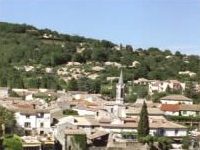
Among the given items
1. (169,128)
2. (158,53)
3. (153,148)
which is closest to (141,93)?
(169,128)

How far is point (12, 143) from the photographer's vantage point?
77.6 feet

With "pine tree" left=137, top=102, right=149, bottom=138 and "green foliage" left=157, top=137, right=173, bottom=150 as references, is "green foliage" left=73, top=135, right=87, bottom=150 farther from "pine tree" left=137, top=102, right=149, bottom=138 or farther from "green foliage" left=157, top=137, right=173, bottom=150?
"green foliage" left=157, top=137, right=173, bottom=150

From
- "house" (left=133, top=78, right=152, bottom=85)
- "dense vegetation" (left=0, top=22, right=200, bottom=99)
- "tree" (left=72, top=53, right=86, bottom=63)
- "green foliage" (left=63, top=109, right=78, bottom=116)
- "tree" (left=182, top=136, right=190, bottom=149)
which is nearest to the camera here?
"tree" (left=182, top=136, right=190, bottom=149)

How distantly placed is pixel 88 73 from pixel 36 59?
25.5ft

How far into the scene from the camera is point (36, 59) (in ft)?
257

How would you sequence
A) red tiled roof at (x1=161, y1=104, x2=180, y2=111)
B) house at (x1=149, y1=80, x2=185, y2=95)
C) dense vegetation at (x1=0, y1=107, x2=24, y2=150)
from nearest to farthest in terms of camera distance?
dense vegetation at (x1=0, y1=107, x2=24, y2=150), red tiled roof at (x1=161, y1=104, x2=180, y2=111), house at (x1=149, y1=80, x2=185, y2=95)

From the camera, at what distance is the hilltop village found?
27844 millimetres

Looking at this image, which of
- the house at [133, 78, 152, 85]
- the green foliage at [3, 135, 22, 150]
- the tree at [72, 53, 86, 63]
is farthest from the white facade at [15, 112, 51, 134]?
the tree at [72, 53, 86, 63]

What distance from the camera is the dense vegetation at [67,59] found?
59812 mm

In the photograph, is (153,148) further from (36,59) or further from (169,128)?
(36,59)

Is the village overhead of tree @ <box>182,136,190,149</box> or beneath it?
overhead

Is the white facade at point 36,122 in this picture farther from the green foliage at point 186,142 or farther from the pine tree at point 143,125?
the green foliage at point 186,142

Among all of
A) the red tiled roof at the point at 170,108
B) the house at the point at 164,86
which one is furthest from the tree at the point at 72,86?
the red tiled roof at the point at 170,108

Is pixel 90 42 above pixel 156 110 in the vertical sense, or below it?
above
